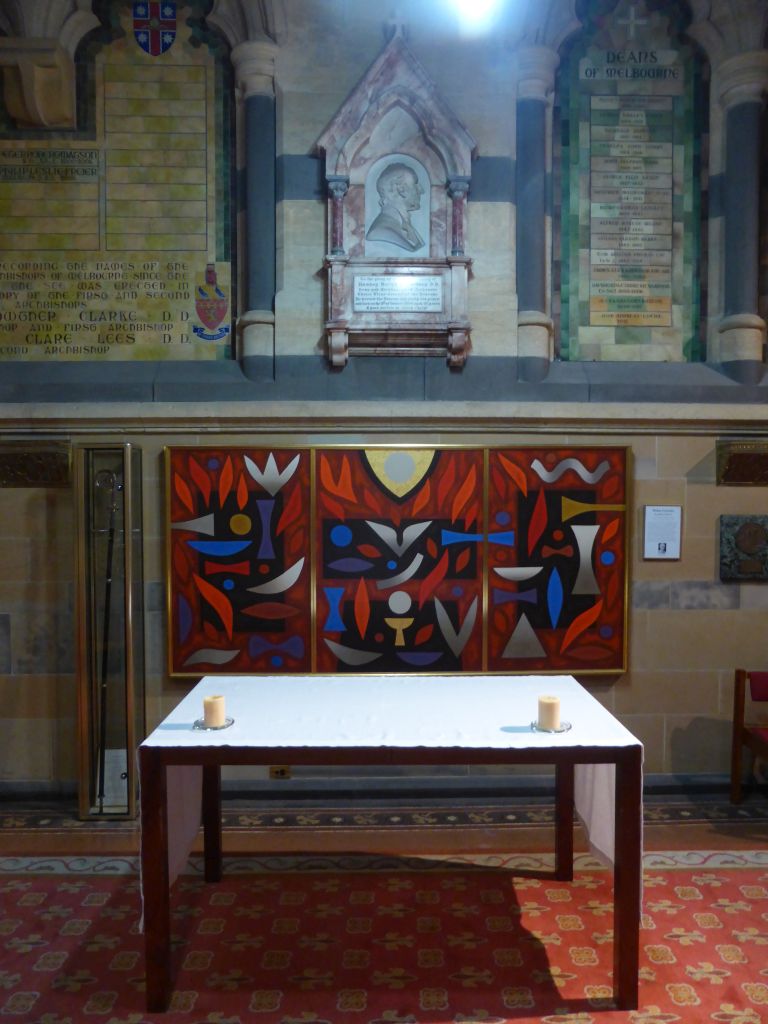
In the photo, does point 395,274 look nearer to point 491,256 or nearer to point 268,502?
point 491,256

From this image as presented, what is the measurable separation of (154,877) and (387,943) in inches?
36.4

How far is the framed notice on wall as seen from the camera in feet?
13.6

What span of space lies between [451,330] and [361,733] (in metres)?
2.37

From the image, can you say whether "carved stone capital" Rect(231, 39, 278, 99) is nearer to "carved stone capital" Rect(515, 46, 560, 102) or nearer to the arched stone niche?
the arched stone niche

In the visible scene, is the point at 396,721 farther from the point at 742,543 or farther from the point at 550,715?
the point at 742,543

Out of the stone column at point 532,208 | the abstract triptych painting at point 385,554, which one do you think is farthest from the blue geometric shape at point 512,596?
the stone column at point 532,208

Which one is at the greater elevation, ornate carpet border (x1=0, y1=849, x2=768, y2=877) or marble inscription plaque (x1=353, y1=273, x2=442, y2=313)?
marble inscription plaque (x1=353, y1=273, x2=442, y2=313)

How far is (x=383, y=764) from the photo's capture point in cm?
242

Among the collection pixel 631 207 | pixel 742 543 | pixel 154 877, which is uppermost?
pixel 631 207

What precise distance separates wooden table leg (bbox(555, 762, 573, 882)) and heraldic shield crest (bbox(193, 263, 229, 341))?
297cm

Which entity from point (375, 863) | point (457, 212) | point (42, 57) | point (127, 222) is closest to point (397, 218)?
point (457, 212)

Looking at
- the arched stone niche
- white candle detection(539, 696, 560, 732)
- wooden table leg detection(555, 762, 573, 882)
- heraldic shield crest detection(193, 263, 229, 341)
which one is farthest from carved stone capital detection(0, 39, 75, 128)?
wooden table leg detection(555, 762, 573, 882)

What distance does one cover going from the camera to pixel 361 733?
253 centimetres

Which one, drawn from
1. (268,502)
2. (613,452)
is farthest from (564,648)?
(268,502)
